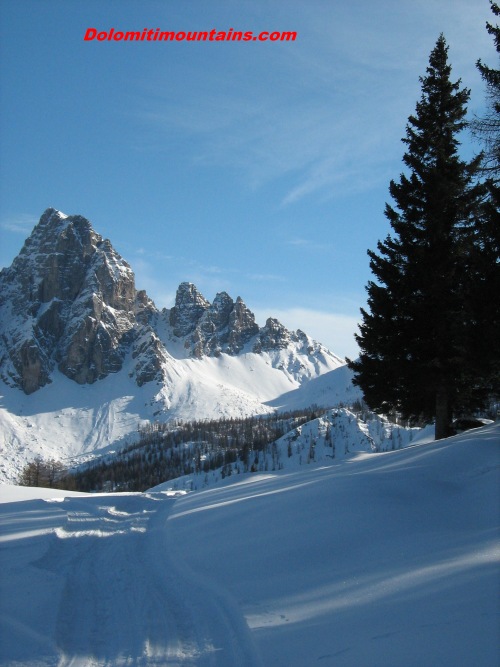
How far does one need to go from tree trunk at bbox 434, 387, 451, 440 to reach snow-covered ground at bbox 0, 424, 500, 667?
4.34 meters

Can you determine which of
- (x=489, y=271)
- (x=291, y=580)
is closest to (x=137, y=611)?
(x=291, y=580)

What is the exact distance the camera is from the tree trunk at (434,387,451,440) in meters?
16.2

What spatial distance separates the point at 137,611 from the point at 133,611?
62 mm

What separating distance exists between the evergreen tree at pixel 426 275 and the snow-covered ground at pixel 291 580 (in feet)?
14.6

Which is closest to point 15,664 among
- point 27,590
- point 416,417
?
point 27,590

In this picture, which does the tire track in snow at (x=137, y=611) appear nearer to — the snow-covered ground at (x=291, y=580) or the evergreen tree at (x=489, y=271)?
the snow-covered ground at (x=291, y=580)

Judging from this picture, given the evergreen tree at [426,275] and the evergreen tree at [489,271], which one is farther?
the evergreen tree at [426,275]

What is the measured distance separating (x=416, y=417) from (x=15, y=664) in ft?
52.5

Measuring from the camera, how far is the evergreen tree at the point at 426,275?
1580 centimetres

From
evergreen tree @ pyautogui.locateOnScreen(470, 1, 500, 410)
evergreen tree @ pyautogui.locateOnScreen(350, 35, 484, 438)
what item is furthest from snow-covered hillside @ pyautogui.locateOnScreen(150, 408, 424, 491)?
evergreen tree @ pyautogui.locateOnScreen(470, 1, 500, 410)

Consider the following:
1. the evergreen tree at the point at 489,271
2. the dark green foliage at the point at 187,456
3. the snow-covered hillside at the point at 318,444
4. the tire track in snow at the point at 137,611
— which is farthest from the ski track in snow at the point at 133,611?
the snow-covered hillside at the point at 318,444

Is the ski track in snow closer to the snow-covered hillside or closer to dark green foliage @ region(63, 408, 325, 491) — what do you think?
dark green foliage @ region(63, 408, 325, 491)

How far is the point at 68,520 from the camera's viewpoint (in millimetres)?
12812

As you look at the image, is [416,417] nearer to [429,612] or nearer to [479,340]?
[479,340]
